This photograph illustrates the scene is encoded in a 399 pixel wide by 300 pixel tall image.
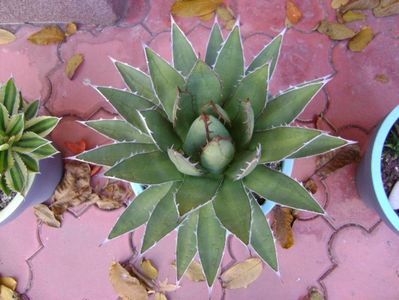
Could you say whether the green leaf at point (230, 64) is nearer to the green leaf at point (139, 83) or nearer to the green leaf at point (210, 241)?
the green leaf at point (139, 83)

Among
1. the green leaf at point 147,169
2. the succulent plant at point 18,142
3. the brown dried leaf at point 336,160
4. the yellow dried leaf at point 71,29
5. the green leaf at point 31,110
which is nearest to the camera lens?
the green leaf at point 147,169

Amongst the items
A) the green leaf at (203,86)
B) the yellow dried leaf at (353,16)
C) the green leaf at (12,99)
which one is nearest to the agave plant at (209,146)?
the green leaf at (203,86)

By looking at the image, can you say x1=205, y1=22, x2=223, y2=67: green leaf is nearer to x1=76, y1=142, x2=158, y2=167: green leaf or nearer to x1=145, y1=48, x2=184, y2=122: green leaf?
x1=145, y1=48, x2=184, y2=122: green leaf

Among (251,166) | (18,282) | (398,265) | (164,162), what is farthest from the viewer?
(18,282)

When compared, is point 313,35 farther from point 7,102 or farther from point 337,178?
point 7,102

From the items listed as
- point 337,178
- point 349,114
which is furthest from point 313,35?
point 337,178

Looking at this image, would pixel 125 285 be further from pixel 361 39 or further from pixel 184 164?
pixel 361 39
